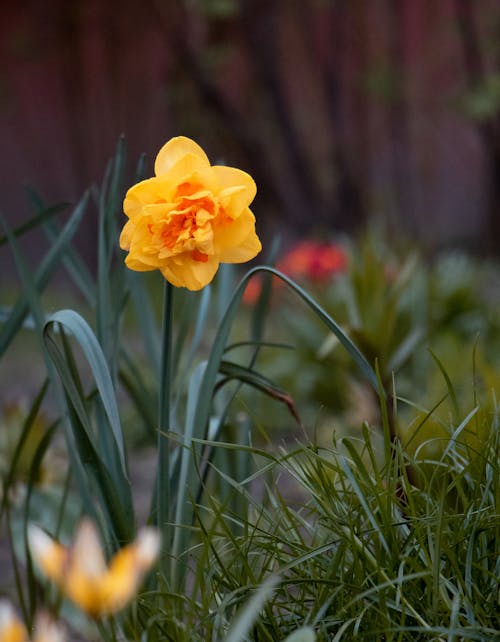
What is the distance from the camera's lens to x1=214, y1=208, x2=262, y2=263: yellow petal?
3.32ft

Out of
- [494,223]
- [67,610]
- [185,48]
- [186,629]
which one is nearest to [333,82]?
[185,48]

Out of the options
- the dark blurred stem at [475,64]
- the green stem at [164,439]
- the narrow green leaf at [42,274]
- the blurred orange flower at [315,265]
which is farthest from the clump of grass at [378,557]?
the dark blurred stem at [475,64]

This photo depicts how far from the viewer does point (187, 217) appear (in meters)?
0.98

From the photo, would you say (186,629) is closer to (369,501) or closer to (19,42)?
(369,501)

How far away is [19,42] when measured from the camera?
26.4 ft

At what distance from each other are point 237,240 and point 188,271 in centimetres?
6

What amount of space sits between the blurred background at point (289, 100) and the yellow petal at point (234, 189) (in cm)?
604

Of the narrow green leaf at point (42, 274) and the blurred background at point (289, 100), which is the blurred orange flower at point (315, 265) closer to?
the narrow green leaf at point (42, 274)

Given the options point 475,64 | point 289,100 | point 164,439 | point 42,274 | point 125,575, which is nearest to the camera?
point 125,575

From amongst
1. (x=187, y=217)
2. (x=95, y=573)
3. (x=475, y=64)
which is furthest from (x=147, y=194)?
(x=475, y=64)

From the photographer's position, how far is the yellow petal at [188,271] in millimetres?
1003

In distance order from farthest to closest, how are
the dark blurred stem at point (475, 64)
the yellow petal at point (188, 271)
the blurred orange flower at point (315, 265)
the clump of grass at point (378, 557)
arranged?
1. the dark blurred stem at point (475, 64)
2. the blurred orange flower at point (315, 265)
3. the yellow petal at point (188, 271)
4. the clump of grass at point (378, 557)

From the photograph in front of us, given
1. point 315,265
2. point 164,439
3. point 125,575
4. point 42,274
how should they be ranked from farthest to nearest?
1. point 315,265
2. point 42,274
3. point 164,439
4. point 125,575

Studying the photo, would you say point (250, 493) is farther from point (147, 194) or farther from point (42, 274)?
point (147, 194)
